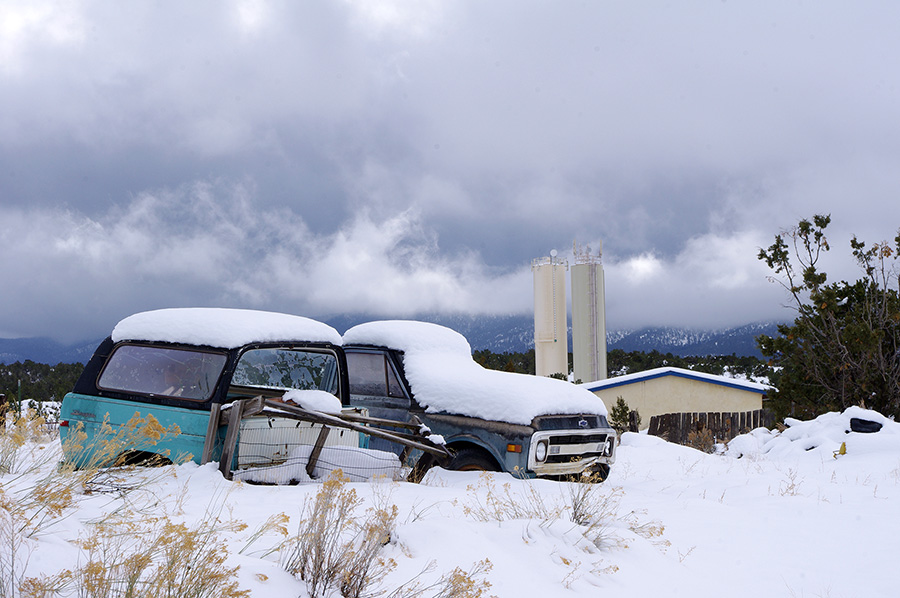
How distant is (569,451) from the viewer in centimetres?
734

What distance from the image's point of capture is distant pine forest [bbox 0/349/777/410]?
29.7 metres

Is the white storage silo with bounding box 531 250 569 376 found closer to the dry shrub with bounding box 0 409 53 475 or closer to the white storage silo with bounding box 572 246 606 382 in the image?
the white storage silo with bounding box 572 246 606 382

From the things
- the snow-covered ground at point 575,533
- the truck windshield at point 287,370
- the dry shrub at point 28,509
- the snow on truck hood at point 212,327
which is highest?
the snow on truck hood at point 212,327

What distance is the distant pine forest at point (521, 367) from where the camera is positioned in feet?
97.5

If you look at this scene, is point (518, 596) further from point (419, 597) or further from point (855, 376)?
point (855, 376)

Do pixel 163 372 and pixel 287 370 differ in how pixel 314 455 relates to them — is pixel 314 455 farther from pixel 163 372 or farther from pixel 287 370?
pixel 163 372

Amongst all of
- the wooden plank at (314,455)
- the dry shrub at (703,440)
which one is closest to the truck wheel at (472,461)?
the wooden plank at (314,455)

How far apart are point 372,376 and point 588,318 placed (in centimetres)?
4071

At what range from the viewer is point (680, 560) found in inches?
186

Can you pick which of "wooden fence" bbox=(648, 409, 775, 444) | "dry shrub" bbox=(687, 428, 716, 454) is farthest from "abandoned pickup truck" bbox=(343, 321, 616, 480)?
"wooden fence" bbox=(648, 409, 775, 444)

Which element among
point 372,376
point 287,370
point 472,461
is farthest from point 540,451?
point 287,370

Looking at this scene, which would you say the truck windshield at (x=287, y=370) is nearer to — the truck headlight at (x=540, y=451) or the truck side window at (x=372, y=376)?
the truck side window at (x=372, y=376)

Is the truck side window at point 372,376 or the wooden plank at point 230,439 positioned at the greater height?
the truck side window at point 372,376

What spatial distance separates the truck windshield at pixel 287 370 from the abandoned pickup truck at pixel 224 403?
0.6 inches
